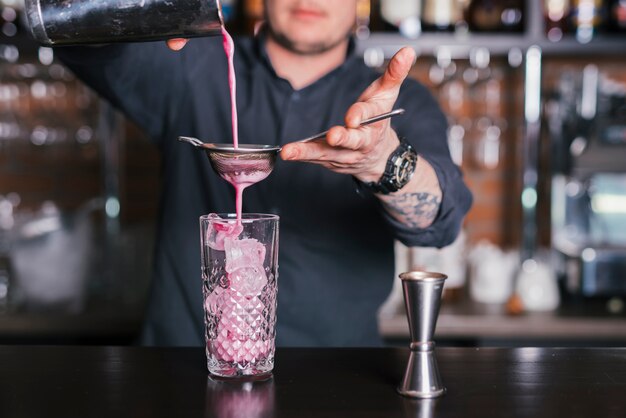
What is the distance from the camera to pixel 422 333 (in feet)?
3.58

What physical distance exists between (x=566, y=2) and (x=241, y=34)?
3.46ft

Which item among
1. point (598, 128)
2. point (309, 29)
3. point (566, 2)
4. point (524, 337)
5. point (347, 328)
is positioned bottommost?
point (524, 337)

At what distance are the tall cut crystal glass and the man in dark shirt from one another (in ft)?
1.93

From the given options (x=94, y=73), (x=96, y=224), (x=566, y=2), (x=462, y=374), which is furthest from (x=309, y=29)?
(x=96, y=224)

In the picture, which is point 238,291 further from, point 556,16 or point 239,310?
point 556,16

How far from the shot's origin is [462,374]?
1168 millimetres

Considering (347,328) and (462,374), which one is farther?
(347,328)

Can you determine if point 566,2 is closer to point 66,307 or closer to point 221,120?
point 221,120

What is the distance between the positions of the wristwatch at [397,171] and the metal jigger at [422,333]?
256 mm

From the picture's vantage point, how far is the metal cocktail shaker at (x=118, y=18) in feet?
3.96

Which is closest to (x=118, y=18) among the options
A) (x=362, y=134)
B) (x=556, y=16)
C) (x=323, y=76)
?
(x=362, y=134)

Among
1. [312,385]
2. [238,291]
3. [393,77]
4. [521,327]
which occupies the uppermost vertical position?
[393,77]

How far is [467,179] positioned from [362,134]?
207 centimetres

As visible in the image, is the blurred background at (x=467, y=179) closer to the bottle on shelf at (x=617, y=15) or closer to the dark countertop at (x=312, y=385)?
the bottle on shelf at (x=617, y=15)
